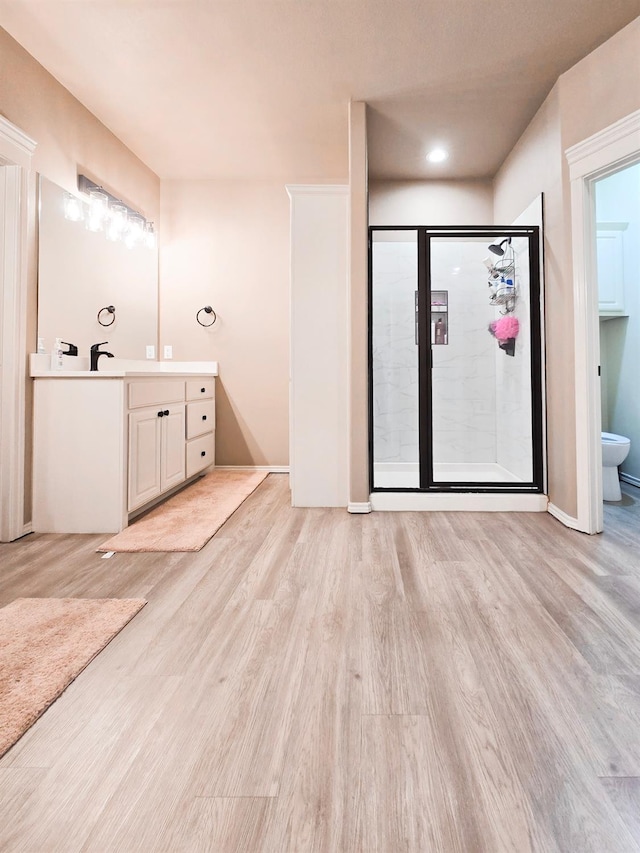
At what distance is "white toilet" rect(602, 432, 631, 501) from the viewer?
10.5 ft

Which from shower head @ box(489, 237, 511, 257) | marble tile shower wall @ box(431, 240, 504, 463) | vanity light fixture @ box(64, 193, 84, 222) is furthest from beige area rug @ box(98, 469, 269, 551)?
→ shower head @ box(489, 237, 511, 257)

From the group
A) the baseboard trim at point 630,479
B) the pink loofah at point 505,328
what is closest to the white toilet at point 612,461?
the baseboard trim at point 630,479

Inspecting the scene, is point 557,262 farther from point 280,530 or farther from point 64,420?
point 64,420

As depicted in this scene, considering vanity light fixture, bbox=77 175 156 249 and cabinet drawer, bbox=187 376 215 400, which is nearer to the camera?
vanity light fixture, bbox=77 175 156 249

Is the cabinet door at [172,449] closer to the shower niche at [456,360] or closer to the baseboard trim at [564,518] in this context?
the shower niche at [456,360]

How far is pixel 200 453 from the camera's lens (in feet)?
12.7

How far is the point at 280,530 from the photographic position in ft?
8.68

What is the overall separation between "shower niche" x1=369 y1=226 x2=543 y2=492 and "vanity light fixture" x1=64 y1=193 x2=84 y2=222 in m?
1.89

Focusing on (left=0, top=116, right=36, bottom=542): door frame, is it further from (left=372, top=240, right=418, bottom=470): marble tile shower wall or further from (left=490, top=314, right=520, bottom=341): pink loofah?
(left=490, top=314, right=520, bottom=341): pink loofah

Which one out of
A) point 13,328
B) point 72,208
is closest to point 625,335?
point 72,208

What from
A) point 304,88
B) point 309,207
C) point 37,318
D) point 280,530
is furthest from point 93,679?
point 304,88

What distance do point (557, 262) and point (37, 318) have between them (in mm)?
3049

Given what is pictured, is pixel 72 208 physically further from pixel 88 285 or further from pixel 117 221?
pixel 117 221

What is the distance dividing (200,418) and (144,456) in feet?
3.47
